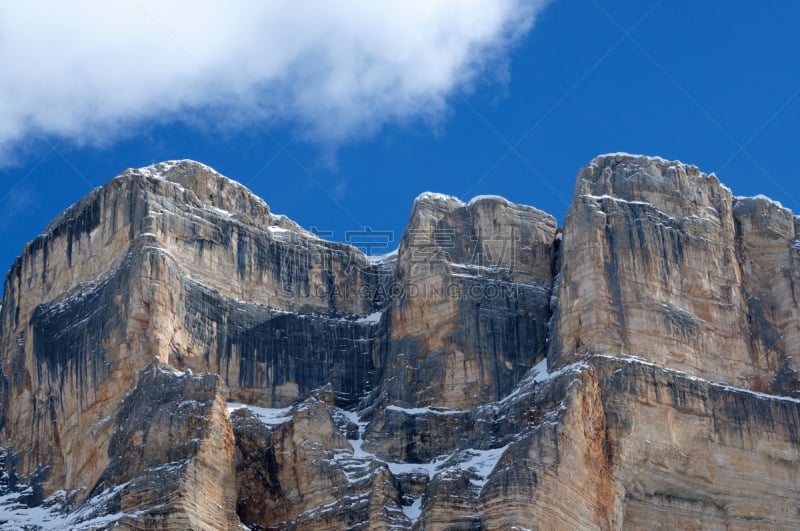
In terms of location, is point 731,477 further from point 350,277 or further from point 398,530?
point 350,277

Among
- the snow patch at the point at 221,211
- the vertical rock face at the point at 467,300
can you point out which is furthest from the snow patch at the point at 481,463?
the snow patch at the point at 221,211

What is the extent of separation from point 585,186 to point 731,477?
2109 cm

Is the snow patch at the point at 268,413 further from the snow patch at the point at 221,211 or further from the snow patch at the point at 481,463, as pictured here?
the snow patch at the point at 221,211

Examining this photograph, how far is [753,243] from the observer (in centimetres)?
12900

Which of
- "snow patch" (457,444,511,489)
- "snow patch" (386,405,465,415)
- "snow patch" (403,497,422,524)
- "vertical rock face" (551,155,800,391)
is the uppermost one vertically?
"vertical rock face" (551,155,800,391)

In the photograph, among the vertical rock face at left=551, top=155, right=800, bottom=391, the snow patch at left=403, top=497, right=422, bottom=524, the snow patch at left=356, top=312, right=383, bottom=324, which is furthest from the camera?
the snow patch at left=356, top=312, right=383, bottom=324

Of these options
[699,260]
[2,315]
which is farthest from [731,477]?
[2,315]

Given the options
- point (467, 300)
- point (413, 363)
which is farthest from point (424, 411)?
point (467, 300)

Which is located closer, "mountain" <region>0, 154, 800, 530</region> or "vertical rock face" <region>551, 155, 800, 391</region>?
"mountain" <region>0, 154, 800, 530</region>

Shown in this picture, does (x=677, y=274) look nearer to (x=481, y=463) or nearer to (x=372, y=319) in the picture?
(x=481, y=463)

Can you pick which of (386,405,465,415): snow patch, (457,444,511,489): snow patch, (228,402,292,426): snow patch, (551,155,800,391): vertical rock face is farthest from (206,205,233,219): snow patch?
(457,444,511,489): snow patch

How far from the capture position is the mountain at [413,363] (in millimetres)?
113250

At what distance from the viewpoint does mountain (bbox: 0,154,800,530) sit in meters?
113

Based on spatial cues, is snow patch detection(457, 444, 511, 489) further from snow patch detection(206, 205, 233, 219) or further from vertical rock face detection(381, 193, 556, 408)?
snow patch detection(206, 205, 233, 219)
